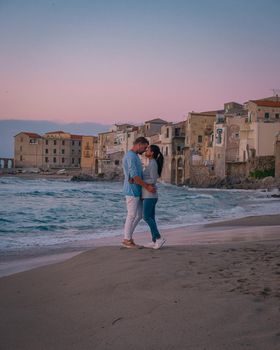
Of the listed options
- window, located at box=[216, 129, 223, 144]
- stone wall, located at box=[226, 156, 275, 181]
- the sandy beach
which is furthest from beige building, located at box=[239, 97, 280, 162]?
the sandy beach

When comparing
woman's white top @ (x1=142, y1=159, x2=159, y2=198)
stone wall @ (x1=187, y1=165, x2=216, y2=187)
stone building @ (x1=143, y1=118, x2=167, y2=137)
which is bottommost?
stone wall @ (x1=187, y1=165, x2=216, y2=187)

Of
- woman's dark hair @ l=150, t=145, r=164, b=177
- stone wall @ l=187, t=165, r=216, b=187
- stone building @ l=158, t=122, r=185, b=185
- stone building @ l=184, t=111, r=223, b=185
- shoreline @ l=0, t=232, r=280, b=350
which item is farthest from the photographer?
stone building @ l=158, t=122, r=185, b=185

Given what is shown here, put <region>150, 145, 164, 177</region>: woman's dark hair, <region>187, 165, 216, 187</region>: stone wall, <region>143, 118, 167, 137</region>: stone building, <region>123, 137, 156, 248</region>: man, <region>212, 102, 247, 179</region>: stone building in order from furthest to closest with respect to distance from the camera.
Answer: <region>143, 118, 167, 137</region>: stone building
<region>187, 165, 216, 187</region>: stone wall
<region>212, 102, 247, 179</region>: stone building
<region>150, 145, 164, 177</region>: woman's dark hair
<region>123, 137, 156, 248</region>: man

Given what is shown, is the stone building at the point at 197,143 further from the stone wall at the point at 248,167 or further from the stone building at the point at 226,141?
the stone wall at the point at 248,167

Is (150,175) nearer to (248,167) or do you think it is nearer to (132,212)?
(132,212)

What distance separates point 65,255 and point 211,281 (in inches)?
143

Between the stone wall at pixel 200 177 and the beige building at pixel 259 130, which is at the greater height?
the beige building at pixel 259 130

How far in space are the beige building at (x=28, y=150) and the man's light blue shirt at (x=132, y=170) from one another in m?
96.2

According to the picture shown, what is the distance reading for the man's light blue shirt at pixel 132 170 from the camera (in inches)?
271

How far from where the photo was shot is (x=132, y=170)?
22.6 ft

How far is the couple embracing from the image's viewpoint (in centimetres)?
690

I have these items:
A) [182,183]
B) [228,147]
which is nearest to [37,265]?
[228,147]

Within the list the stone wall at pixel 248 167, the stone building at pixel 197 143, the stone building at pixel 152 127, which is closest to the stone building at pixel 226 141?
the stone wall at pixel 248 167

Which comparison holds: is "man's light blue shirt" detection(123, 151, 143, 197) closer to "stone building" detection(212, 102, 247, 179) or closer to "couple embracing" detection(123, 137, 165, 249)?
"couple embracing" detection(123, 137, 165, 249)
